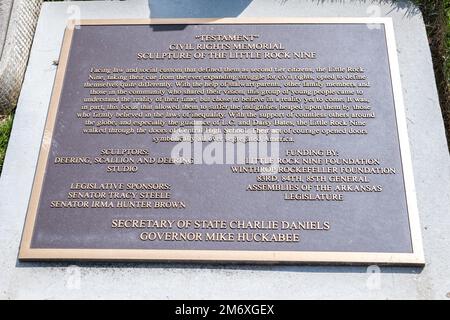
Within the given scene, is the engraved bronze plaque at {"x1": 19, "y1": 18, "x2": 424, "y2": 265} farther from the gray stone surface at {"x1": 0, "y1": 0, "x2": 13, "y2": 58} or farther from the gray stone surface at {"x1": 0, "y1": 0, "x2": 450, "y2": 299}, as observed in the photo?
the gray stone surface at {"x1": 0, "y1": 0, "x2": 13, "y2": 58}

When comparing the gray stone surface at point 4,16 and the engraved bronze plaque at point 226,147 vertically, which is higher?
the gray stone surface at point 4,16

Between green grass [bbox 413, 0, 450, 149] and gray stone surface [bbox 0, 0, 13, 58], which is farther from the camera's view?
gray stone surface [bbox 0, 0, 13, 58]

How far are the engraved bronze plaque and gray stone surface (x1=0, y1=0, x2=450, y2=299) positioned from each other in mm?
129

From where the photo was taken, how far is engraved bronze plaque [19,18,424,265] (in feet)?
11.1

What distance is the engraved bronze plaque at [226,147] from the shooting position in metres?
3.37

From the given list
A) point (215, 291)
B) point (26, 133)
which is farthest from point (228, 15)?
point (215, 291)

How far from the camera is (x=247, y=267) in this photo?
338cm

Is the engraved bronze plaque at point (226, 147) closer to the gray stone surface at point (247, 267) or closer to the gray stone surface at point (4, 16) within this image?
the gray stone surface at point (247, 267)

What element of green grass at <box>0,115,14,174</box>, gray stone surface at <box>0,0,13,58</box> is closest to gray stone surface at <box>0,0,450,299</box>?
green grass at <box>0,115,14,174</box>

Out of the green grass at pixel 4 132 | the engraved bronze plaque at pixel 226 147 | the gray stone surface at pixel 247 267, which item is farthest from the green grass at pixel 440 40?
the green grass at pixel 4 132

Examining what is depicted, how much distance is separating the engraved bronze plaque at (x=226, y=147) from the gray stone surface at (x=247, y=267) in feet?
0.42

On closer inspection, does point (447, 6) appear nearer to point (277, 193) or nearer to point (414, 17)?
point (414, 17)

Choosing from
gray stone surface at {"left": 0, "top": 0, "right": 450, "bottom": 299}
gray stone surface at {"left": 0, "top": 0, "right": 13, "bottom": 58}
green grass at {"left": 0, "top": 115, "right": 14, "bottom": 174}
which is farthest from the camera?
gray stone surface at {"left": 0, "top": 0, "right": 13, "bottom": 58}

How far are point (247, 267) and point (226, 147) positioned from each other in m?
0.92
